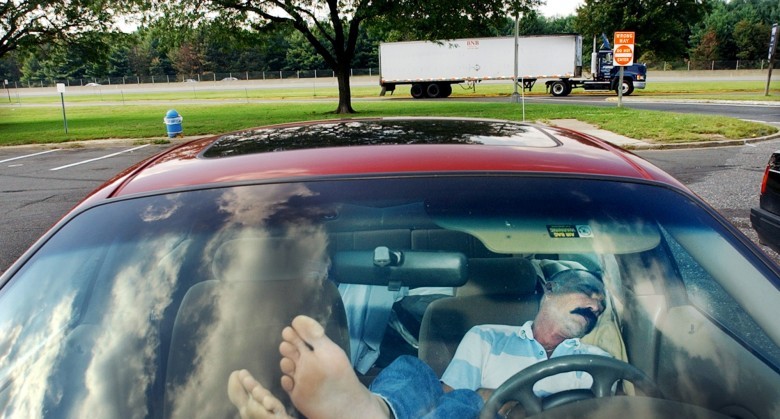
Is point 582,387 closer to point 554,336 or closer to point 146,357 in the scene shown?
point 554,336

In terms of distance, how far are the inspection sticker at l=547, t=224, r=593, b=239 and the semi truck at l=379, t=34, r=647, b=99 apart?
37.5m

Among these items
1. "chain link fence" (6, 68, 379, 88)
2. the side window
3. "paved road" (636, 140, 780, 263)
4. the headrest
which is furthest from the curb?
"chain link fence" (6, 68, 379, 88)

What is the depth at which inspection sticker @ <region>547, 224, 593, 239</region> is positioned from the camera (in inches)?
→ 69.2

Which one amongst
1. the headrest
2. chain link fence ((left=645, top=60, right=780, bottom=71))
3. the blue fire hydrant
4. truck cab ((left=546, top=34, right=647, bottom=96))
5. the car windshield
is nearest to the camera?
the car windshield

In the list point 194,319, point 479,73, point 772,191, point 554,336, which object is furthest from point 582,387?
point 479,73

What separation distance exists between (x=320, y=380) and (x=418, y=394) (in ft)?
0.95

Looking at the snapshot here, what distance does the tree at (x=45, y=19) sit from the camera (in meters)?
26.1

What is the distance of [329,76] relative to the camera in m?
64.5

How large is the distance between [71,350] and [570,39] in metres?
40.1

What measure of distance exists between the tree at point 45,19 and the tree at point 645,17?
44.9 metres

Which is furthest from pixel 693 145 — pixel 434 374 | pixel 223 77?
pixel 223 77

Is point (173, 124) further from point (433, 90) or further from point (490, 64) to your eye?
point (490, 64)

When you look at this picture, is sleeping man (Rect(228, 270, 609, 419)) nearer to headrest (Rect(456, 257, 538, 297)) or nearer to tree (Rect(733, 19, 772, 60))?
headrest (Rect(456, 257, 538, 297))

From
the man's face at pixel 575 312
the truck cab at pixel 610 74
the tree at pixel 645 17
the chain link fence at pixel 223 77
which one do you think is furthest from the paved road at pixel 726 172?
the chain link fence at pixel 223 77
